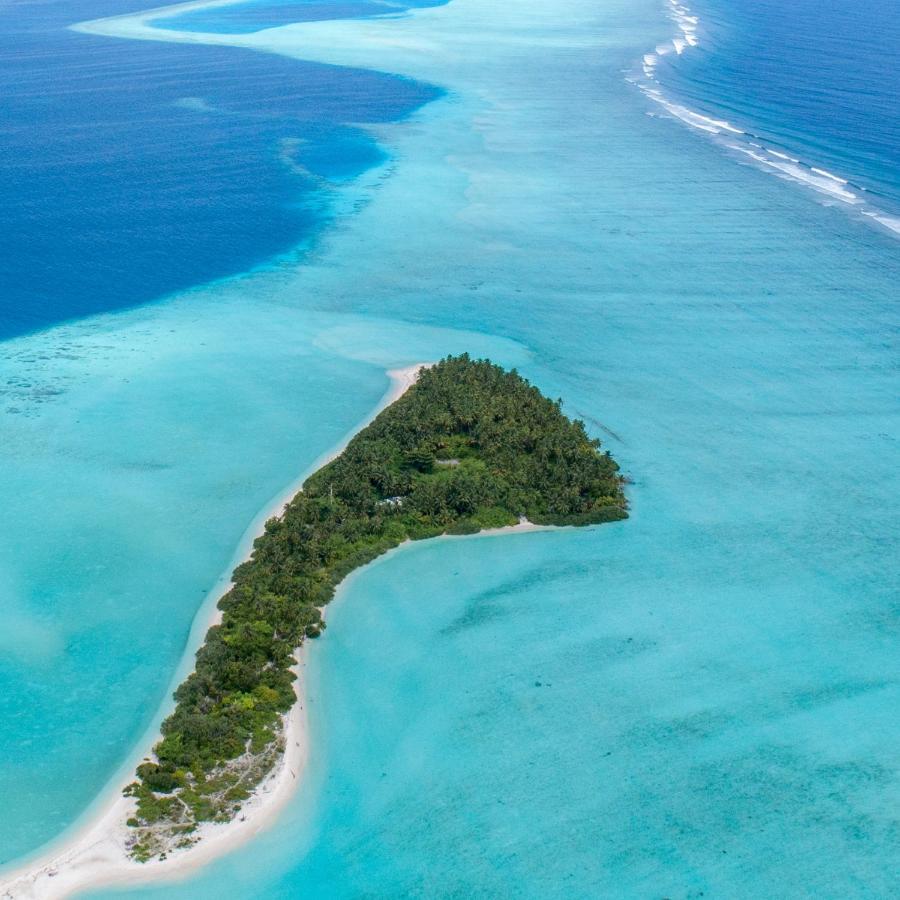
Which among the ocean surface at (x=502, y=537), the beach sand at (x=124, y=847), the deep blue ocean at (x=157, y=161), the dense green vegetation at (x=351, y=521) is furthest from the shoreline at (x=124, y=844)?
the deep blue ocean at (x=157, y=161)

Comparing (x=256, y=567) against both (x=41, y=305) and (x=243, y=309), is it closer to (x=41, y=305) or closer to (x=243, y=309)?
(x=243, y=309)

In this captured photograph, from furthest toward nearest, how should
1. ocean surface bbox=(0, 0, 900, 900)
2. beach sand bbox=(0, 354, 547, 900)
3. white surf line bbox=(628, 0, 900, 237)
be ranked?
white surf line bbox=(628, 0, 900, 237), ocean surface bbox=(0, 0, 900, 900), beach sand bbox=(0, 354, 547, 900)

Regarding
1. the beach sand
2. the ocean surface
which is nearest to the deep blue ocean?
the ocean surface

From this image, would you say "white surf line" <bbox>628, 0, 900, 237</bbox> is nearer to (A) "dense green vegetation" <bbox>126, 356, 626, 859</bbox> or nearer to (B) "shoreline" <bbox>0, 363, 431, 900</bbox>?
(A) "dense green vegetation" <bbox>126, 356, 626, 859</bbox>

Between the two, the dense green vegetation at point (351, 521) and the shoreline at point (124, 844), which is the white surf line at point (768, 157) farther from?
the shoreline at point (124, 844)

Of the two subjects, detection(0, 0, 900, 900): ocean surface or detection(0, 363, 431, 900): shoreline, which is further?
detection(0, 0, 900, 900): ocean surface

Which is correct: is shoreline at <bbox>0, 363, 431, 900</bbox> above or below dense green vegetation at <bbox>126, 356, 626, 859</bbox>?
below

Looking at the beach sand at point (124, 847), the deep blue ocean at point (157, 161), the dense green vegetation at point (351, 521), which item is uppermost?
the deep blue ocean at point (157, 161)
